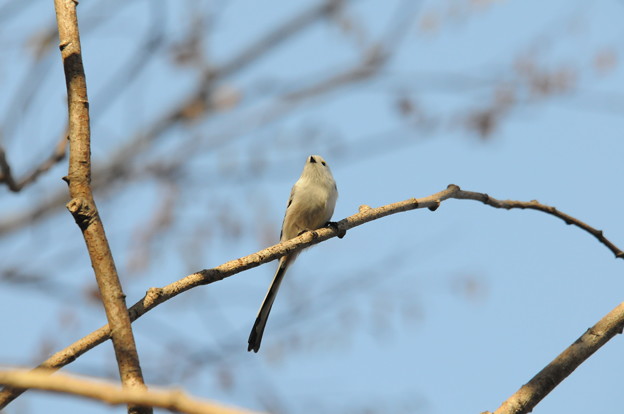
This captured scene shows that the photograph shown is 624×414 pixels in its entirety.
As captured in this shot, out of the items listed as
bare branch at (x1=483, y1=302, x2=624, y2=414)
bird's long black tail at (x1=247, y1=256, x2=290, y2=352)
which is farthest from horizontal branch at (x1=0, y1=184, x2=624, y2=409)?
bird's long black tail at (x1=247, y1=256, x2=290, y2=352)

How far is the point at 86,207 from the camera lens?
220 cm

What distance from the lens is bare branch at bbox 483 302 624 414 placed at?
225 cm

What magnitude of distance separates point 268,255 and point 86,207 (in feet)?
2.20

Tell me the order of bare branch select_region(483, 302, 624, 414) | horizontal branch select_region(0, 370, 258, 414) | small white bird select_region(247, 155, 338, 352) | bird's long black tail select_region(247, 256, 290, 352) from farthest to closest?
small white bird select_region(247, 155, 338, 352) < bird's long black tail select_region(247, 256, 290, 352) < bare branch select_region(483, 302, 624, 414) < horizontal branch select_region(0, 370, 258, 414)

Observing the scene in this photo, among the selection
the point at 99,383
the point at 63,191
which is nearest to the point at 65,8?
the point at 99,383

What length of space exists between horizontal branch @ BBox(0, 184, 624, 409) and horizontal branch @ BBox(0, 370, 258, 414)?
0.83 meters

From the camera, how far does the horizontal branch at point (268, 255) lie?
205 centimetres

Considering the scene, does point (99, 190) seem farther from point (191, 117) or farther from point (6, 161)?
point (6, 161)

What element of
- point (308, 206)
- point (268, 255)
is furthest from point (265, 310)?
point (268, 255)

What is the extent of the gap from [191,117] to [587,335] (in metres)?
4.60

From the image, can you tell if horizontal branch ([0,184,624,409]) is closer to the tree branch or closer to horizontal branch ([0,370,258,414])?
the tree branch

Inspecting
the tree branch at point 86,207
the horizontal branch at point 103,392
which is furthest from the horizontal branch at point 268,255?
the horizontal branch at point 103,392

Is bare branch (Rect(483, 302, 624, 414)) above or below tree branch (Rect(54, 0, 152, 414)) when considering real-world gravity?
below

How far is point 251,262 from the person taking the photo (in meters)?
2.48
